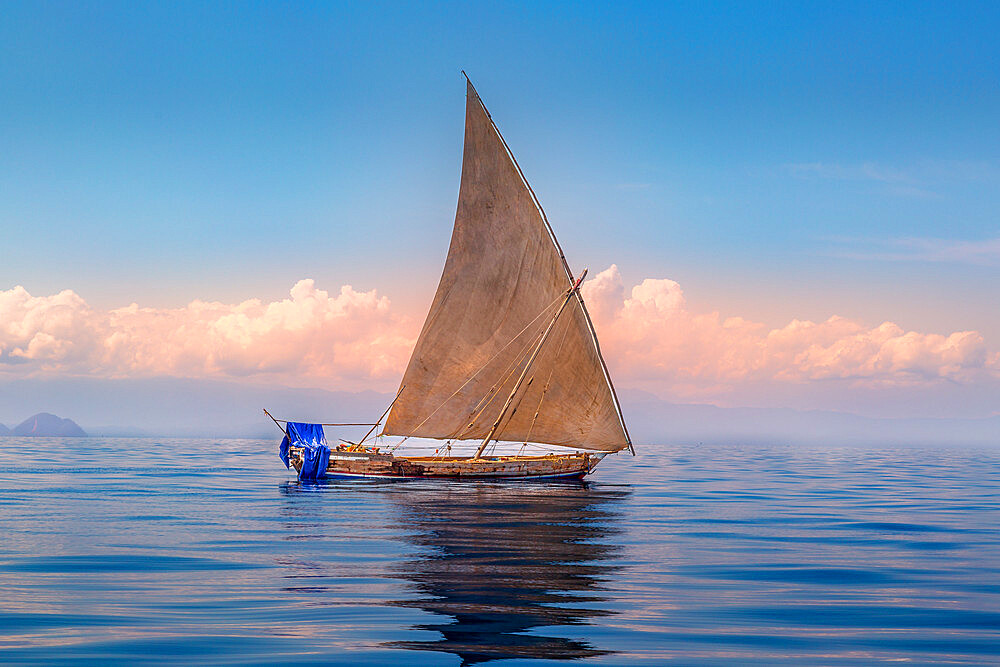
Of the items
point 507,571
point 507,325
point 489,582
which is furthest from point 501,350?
point 489,582

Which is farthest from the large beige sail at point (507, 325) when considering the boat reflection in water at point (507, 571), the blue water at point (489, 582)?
the boat reflection in water at point (507, 571)

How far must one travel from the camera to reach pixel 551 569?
2242 cm

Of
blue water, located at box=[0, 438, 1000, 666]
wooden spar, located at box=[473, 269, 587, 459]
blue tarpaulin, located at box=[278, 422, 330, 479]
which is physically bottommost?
blue water, located at box=[0, 438, 1000, 666]

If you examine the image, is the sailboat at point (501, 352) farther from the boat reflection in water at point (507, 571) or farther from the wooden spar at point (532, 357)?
the boat reflection in water at point (507, 571)

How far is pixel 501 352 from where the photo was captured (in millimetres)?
57844

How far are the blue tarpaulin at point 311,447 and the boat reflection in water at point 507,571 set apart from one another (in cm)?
1430

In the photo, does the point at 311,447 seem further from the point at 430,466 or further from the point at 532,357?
the point at 532,357

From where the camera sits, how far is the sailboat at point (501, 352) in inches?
2231

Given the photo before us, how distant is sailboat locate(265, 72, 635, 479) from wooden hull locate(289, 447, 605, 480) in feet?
0.22

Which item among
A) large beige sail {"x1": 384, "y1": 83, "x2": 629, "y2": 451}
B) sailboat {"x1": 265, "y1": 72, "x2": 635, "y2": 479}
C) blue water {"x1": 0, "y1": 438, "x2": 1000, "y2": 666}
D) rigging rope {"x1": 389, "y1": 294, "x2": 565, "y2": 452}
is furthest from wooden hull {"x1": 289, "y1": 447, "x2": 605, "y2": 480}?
blue water {"x1": 0, "y1": 438, "x2": 1000, "y2": 666}

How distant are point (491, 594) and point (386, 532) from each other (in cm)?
1228

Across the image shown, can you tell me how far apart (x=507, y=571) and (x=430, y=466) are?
3494cm

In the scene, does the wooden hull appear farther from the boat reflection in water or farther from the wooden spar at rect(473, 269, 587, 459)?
the boat reflection in water

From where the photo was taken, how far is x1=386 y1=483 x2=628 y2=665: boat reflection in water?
14.4 m
